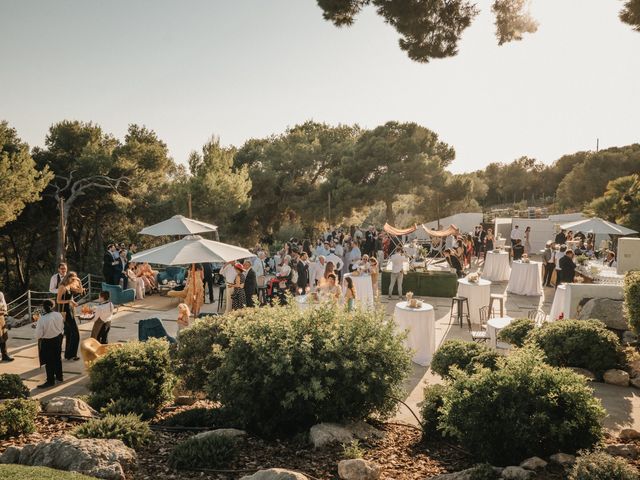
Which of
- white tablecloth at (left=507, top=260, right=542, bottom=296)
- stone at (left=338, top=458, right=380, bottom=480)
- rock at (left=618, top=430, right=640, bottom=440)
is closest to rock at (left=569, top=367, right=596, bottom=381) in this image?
rock at (left=618, top=430, right=640, bottom=440)

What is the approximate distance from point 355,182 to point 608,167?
3011cm

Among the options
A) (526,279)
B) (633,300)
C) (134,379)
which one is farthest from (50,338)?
(526,279)

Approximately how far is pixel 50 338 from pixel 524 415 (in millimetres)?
6661

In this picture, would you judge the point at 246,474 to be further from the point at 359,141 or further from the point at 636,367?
the point at 359,141

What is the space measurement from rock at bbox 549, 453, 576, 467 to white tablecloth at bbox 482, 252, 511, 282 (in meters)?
13.3

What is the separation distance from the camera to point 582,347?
24.2ft

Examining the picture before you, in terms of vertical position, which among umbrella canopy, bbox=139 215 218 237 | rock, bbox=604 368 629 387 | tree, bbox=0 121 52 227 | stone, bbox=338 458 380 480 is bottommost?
rock, bbox=604 368 629 387

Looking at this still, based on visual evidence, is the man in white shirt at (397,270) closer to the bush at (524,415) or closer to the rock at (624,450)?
the rock at (624,450)

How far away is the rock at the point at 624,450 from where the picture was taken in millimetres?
4676

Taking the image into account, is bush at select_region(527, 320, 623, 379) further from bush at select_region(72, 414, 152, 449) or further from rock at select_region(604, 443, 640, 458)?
bush at select_region(72, 414, 152, 449)

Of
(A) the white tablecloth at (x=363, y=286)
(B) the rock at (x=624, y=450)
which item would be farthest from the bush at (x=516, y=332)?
(A) the white tablecloth at (x=363, y=286)

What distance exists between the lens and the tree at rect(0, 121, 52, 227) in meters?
20.4

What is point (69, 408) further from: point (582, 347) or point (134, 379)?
point (582, 347)

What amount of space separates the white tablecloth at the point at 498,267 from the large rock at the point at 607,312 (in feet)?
25.5
